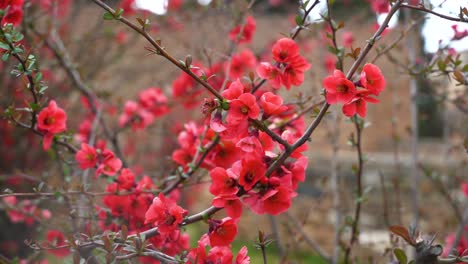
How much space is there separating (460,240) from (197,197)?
3.82m

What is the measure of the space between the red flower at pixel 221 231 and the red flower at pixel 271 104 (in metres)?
0.21

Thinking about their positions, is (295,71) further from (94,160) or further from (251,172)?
(94,160)

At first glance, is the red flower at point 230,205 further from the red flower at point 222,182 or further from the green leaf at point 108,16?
the green leaf at point 108,16

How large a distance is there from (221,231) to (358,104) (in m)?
0.35

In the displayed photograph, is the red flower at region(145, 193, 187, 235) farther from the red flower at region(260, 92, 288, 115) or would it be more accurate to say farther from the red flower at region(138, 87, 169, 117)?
the red flower at region(138, 87, 169, 117)

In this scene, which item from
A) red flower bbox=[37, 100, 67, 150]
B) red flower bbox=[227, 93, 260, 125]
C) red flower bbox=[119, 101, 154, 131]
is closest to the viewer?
red flower bbox=[227, 93, 260, 125]

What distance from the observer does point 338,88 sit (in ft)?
2.94

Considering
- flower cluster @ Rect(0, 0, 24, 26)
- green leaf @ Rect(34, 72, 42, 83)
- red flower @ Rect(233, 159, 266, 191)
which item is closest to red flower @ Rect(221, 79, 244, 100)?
red flower @ Rect(233, 159, 266, 191)

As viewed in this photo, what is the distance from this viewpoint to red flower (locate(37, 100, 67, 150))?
1.20 metres

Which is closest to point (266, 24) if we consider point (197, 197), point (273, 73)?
point (197, 197)

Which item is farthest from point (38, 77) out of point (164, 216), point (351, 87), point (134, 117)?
point (134, 117)

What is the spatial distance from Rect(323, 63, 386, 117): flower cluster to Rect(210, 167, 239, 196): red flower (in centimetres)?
22

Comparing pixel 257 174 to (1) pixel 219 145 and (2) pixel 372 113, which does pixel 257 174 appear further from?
(2) pixel 372 113

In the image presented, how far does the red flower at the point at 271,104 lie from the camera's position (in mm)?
921
